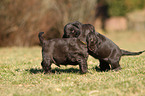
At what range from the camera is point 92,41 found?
4457 millimetres

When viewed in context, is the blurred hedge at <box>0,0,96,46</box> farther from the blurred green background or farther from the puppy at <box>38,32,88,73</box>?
the puppy at <box>38,32,88,73</box>

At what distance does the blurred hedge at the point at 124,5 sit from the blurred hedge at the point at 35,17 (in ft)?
32.9

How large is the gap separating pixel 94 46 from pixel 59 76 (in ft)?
3.31

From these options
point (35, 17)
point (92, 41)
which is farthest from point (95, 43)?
point (35, 17)

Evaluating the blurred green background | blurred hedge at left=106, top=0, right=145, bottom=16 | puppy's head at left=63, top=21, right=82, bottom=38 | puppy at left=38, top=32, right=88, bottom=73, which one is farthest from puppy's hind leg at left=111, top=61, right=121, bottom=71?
blurred hedge at left=106, top=0, right=145, bottom=16

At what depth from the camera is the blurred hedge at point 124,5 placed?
2462 cm

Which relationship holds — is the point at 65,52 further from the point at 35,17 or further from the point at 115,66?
the point at 35,17

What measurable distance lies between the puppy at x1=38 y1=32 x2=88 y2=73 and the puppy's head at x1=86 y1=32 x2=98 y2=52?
0.40 ft

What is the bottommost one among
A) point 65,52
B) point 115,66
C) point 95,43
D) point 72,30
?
point 115,66

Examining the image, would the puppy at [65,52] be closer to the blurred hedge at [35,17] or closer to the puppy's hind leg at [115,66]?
the puppy's hind leg at [115,66]

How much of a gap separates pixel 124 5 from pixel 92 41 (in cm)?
2161


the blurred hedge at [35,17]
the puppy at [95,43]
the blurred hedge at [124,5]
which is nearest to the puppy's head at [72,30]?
the puppy at [95,43]

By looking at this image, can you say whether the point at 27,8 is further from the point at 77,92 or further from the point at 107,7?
the point at 107,7

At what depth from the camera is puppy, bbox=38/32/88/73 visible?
436cm
